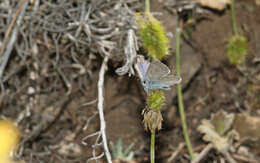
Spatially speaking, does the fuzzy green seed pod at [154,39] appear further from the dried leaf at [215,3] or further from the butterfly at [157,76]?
the dried leaf at [215,3]

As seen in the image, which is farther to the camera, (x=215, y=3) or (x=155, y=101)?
(x=215, y=3)

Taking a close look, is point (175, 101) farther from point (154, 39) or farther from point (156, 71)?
point (156, 71)

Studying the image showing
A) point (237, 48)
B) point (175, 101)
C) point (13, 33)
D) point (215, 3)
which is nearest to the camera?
point (13, 33)

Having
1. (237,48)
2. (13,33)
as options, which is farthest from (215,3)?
(13,33)

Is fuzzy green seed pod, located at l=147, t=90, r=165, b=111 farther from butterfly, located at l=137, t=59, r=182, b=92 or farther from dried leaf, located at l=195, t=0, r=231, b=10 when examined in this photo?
dried leaf, located at l=195, t=0, r=231, b=10

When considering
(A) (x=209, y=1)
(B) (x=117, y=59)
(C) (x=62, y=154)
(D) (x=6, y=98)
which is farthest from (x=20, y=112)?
(A) (x=209, y=1)

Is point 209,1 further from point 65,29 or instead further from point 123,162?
point 123,162

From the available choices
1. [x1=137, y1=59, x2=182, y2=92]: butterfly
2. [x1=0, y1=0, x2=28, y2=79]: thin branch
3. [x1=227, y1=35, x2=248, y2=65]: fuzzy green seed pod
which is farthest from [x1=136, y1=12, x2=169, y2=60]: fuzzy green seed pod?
[x1=227, y1=35, x2=248, y2=65]: fuzzy green seed pod

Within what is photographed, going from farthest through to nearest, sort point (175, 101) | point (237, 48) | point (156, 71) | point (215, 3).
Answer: point (215, 3) < point (237, 48) < point (175, 101) < point (156, 71)
